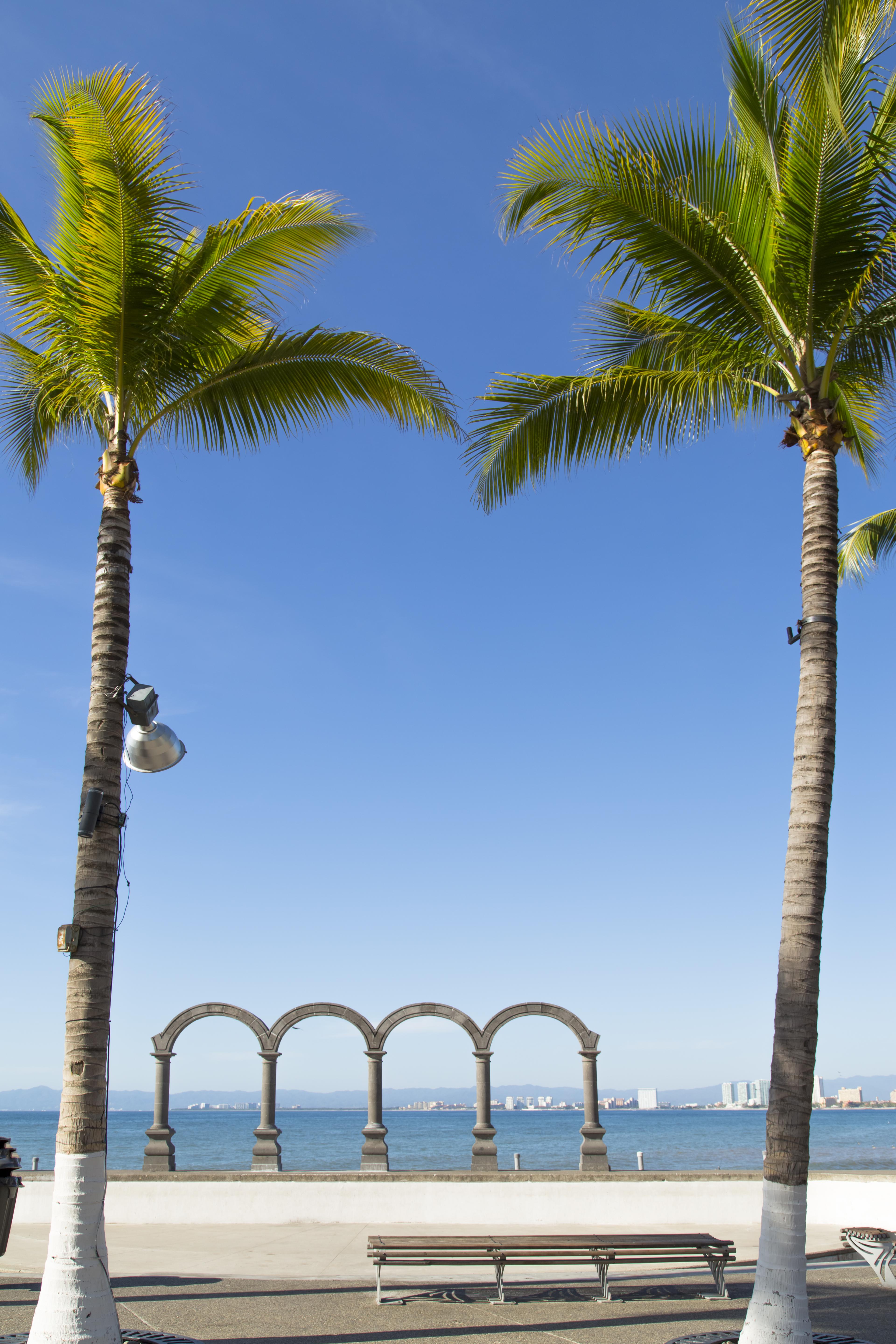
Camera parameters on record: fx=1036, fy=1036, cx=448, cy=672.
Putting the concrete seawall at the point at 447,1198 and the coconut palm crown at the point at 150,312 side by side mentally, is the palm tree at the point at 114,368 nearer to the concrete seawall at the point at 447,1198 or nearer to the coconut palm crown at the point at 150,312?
the coconut palm crown at the point at 150,312

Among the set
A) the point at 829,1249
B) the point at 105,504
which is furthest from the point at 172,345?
the point at 829,1249

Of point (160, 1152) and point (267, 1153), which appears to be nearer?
point (160, 1152)

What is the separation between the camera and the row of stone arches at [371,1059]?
16.9m

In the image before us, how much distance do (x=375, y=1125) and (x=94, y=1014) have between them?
1131 cm

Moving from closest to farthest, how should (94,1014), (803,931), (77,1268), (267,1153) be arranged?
1. (77,1268)
2. (803,931)
3. (94,1014)
4. (267,1153)

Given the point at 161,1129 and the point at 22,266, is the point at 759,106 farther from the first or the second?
the point at 161,1129

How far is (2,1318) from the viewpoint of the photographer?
8.67 metres

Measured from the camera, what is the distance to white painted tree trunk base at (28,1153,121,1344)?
22.1ft

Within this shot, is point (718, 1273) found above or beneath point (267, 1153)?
above

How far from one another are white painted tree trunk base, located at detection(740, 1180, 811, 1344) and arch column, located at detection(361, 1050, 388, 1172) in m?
10.9

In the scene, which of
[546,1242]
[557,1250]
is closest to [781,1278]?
[557,1250]

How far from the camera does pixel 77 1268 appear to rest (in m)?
6.84

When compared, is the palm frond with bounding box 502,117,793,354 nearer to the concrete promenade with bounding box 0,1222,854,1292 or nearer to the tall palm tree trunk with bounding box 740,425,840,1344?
the tall palm tree trunk with bounding box 740,425,840,1344

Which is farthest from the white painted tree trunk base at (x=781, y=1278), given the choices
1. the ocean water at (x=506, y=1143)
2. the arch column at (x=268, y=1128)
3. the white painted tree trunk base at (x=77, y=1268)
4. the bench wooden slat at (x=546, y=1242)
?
the ocean water at (x=506, y=1143)
